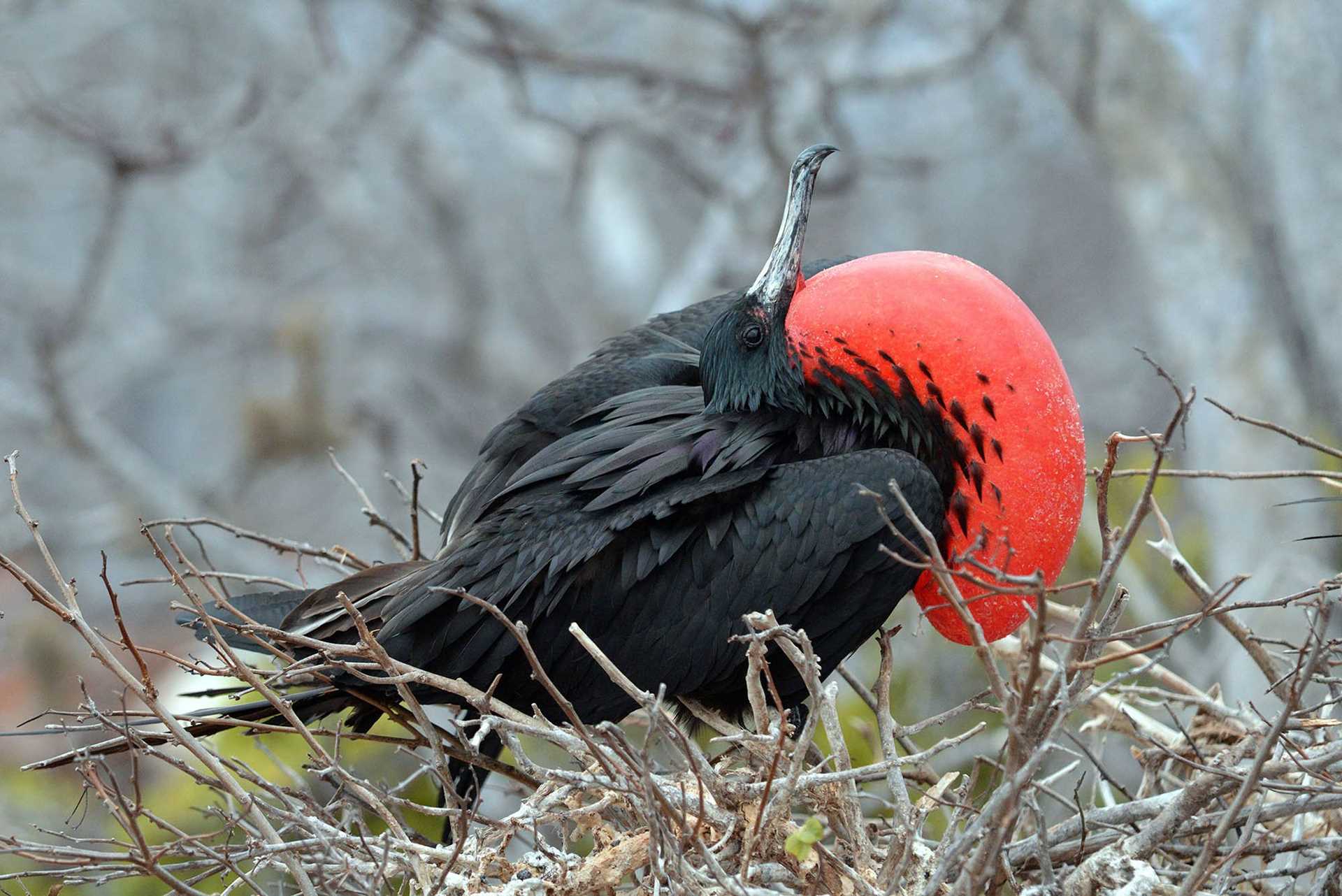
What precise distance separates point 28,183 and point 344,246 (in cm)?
235

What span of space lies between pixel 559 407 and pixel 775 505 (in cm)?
79

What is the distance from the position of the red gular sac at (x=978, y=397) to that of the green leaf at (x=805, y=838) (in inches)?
24.8

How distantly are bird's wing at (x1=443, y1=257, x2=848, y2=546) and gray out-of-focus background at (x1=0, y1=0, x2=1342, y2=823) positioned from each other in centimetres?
266

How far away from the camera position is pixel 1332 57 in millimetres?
5719

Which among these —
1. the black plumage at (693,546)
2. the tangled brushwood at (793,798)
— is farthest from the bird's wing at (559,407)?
the tangled brushwood at (793,798)

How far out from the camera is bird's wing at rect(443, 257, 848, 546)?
3.06 m

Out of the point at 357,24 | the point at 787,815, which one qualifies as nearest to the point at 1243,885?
the point at 787,815

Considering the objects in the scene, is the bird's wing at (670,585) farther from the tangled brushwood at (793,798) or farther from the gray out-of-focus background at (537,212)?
the gray out-of-focus background at (537,212)

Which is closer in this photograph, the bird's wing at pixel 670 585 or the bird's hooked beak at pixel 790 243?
the bird's wing at pixel 670 585

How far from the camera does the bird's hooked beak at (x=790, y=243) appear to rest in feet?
8.61

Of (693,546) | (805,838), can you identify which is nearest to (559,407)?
(693,546)

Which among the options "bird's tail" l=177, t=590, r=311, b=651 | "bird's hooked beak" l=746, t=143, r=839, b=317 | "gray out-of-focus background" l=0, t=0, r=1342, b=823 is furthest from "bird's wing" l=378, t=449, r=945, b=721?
"gray out-of-focus background" l=0, t=0, r=1342, b=823

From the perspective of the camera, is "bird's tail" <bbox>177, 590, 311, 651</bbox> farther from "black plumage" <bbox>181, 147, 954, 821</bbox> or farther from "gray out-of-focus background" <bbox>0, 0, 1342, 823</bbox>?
"gray out-of-focus background" <bbox>0, 0, 1342, 823</bbox>

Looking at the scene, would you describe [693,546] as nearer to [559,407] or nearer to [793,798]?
[793,798]
